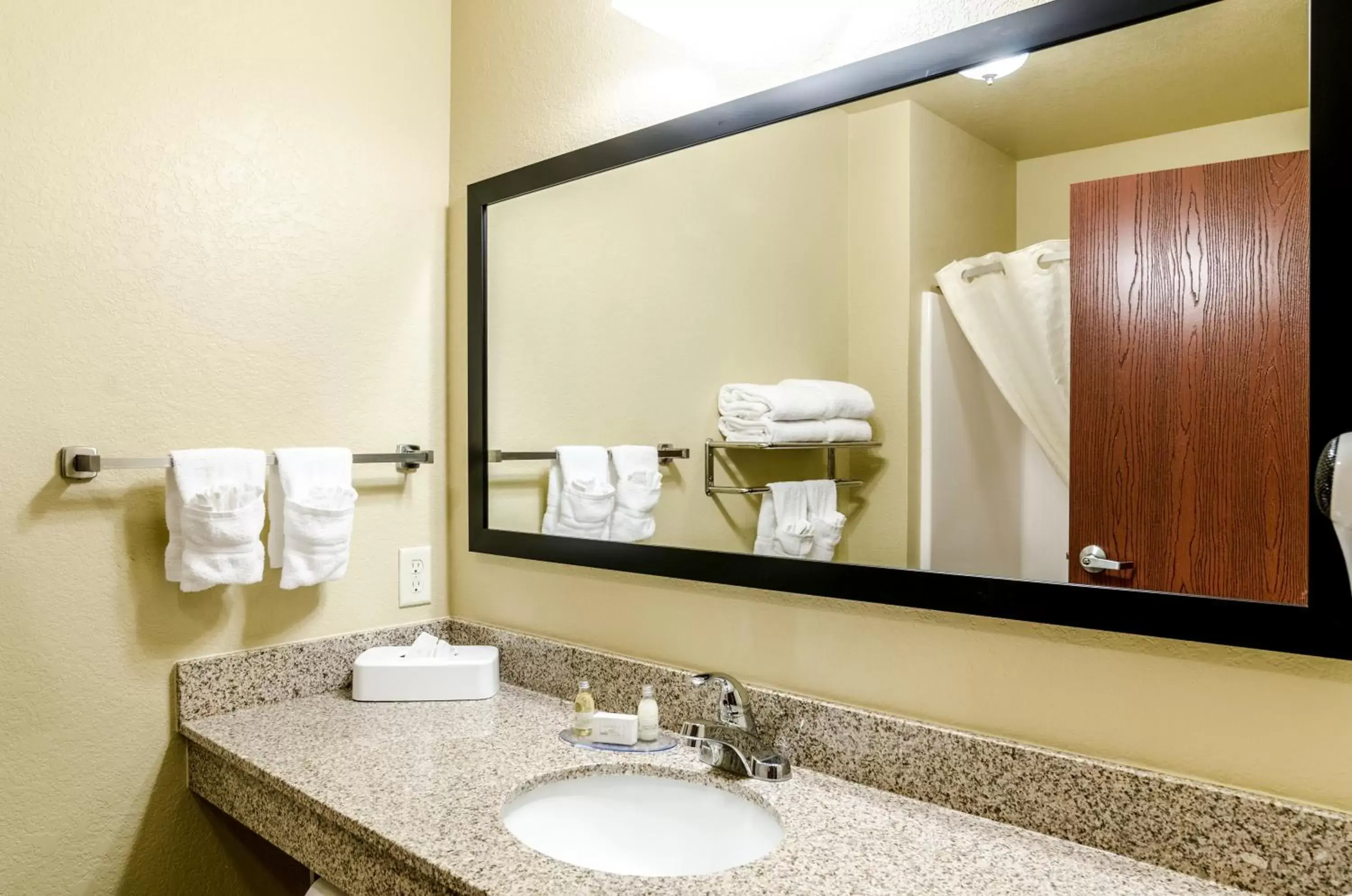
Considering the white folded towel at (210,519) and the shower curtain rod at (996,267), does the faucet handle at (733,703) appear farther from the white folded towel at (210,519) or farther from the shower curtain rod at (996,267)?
the white folded towel at (210,519)

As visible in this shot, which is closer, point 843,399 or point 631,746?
point 843,399

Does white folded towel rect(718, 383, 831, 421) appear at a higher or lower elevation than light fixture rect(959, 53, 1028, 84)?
lower

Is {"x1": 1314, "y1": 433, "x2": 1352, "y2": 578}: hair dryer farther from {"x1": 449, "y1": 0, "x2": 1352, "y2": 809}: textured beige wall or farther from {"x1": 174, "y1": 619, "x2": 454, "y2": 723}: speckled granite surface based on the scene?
{"x1": 174, "y1": 619, "x2": 454, "y2": 723}: speckled granite surface

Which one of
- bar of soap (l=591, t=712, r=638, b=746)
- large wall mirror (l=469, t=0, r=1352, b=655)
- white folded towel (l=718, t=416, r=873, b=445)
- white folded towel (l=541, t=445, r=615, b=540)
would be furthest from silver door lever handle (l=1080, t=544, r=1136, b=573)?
white folded towel (l=541, t=445, r=615, b=540)

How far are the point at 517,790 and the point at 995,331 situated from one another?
0.83 metres

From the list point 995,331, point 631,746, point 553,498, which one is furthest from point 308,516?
point 995,331

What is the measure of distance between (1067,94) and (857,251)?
0.96 feet

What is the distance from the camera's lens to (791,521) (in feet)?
4.03

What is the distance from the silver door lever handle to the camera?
94cm

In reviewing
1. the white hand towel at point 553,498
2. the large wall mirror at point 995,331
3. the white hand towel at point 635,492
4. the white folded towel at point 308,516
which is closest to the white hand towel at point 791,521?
the large wall mirror at point 995,331

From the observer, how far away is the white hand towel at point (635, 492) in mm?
1425

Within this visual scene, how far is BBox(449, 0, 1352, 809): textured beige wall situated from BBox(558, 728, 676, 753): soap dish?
132 millimetres

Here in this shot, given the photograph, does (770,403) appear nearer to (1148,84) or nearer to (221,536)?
(1148,84)

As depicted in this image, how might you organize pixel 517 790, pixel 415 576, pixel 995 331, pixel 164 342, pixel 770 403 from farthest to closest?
1. pixel 415 576
2. pixel 164 342
3. pixel 770 403
4. pixel 517 790
5. pixel 995 331
